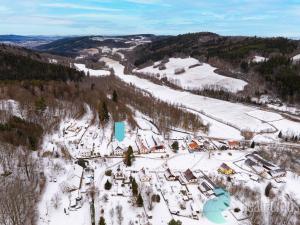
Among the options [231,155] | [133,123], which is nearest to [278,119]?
[231,155]

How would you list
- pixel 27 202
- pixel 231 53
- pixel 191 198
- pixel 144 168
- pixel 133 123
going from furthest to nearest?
pixel 231 53, pixel 133 123, pixel 144 168, pixel 191 198, pixel 27 202

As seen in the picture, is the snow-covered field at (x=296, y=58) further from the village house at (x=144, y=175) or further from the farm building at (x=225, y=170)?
the village house at (x=144, y=175)

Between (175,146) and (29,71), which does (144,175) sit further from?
(29,71)

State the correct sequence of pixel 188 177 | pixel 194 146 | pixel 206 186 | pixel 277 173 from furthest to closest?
pixel 194 146
pixel 277 173
pixel 188 177
pixel 206 186

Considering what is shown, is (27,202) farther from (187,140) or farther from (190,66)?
(190,66)

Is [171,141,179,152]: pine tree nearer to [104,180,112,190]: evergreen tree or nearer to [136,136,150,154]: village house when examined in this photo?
[136,136,150,154]: village house

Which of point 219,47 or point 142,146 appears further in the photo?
point 219,47

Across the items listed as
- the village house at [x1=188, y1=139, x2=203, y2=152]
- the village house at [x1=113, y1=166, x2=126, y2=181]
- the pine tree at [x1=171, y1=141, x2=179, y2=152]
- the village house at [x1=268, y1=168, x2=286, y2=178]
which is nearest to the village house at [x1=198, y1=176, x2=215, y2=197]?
the village house at [x1=268, y1=168, x2=286, y2=178]

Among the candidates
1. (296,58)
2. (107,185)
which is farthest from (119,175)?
(296,58)
